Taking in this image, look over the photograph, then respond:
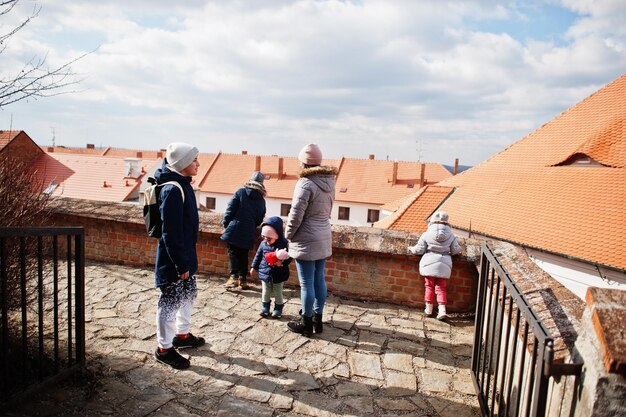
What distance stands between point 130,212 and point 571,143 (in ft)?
75.4

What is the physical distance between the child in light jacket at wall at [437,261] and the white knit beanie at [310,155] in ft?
5.59

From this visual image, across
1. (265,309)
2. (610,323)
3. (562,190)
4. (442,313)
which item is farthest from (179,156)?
(562,190)

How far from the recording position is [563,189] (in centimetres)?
2041

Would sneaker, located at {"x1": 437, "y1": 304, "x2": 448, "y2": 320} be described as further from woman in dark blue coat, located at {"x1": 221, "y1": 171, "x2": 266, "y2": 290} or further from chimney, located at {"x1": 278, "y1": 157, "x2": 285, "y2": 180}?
chimney, located at {"x1": 278, "y1": 157, "x2": 285, "y2": 180}

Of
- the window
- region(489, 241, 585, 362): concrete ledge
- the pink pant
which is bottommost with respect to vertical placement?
the window

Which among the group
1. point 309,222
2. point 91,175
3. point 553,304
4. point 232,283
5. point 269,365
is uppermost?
point 91,175

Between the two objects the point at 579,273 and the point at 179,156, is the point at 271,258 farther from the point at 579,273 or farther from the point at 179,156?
the point at 579,273

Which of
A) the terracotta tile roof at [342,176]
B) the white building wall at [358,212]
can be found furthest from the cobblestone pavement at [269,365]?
the terracotta tile roof at [342,176]

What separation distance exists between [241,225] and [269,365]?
210 centimetres

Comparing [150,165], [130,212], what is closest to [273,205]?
[150,165]

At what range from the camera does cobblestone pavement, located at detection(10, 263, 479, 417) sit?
2840 millimetres

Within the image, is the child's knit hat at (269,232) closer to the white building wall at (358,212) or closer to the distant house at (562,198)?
the distant house at (562,198)

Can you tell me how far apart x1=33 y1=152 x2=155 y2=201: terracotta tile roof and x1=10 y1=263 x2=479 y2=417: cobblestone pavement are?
106ft

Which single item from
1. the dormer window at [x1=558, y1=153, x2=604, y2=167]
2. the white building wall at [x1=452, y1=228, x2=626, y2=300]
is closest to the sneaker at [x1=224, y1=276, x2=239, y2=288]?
the white building wall at [x1=452, y1=228, x2=626, y2=300]
